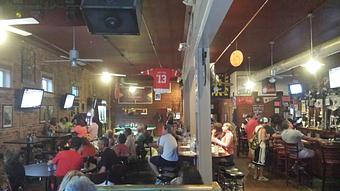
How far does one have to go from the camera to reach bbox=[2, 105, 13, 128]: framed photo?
822cm

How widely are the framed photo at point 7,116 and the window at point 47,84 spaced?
2.13m

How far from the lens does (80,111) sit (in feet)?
48.8

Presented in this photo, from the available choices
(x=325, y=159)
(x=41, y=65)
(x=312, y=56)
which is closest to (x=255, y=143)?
(x=325, y=159)

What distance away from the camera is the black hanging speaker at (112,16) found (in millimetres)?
3883

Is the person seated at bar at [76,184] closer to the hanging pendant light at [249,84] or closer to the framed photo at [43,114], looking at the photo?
the framed photo at [43,114]

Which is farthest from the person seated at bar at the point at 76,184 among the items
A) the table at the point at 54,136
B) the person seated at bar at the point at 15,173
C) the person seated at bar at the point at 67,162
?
the table at the point at 54,136

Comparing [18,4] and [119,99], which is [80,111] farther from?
[18,4]

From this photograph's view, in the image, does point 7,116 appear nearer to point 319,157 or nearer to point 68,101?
point 68,101

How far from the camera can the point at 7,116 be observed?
27.6 ft

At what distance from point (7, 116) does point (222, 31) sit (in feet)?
17.3

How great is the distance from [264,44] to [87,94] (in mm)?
9249

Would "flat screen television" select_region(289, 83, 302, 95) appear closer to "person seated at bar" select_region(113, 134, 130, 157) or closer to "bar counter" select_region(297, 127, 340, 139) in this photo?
"bar counter" select_region(297, 127, 340, 139)

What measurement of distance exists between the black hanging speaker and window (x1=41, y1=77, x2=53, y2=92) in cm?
716

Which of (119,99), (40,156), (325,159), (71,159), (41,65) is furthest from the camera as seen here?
(119,99)
